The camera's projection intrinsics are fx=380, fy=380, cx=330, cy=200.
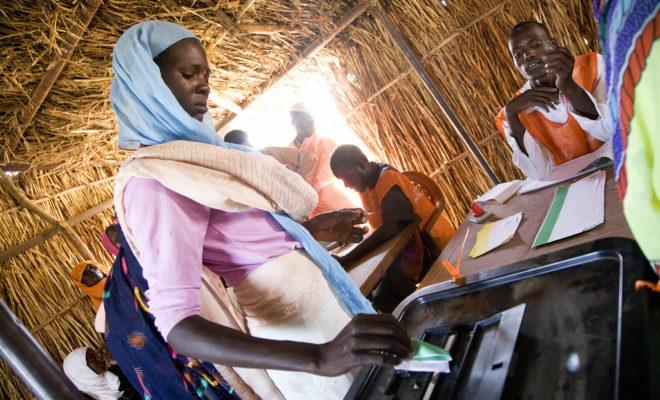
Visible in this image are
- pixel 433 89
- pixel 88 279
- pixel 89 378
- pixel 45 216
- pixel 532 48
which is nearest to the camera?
pixel 532 48

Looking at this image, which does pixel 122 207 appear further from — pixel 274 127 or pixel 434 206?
Answer: pixel 274 127

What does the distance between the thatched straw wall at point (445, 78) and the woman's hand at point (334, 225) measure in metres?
2.10

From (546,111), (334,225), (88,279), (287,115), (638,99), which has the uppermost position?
(287,115)

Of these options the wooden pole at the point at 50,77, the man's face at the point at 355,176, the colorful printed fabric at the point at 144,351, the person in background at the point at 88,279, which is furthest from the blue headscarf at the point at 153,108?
the person in background at the point at 88,279

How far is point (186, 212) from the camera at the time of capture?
954mm

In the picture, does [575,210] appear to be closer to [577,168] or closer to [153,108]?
[577,168]

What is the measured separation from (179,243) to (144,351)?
0.61 meters

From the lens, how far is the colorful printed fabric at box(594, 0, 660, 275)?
0.44m

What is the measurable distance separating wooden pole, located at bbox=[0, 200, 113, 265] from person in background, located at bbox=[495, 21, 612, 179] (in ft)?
13.6

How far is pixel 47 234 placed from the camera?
379 centimetres

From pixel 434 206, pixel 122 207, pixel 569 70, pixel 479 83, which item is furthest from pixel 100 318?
pixel 479 83

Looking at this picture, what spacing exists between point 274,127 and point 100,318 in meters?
3.25

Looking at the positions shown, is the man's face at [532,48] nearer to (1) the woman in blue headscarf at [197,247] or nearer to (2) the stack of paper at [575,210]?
(2) the stack of paper at [575,210]

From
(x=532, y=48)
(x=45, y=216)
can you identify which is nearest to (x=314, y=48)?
(x=532, y=48)
